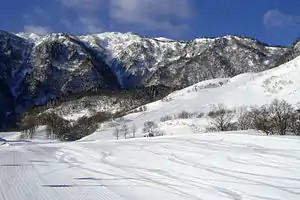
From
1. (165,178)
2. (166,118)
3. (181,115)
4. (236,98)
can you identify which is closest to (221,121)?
(181,115)

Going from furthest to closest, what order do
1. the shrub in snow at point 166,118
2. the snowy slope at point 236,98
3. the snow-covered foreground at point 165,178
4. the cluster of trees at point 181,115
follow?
the shrub in snow at point 166,118 < the cluster of trees at point 181,115 < the snowy slope at point 236,98 < the snow-covered foreground at point 165,178

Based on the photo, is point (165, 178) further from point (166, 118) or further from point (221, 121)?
point (166, 118)

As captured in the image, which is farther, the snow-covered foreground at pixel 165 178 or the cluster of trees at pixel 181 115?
the cluster of trees at pixel 181 115

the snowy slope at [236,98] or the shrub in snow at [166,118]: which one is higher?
the snowy slope at [236,98]

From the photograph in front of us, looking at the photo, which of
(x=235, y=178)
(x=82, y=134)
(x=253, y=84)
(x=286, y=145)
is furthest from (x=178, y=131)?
(x=235, y=178)

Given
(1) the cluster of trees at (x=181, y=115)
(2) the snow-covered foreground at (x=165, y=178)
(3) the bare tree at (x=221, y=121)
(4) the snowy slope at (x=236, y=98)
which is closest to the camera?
(2) the snow-covered foreground at (x=165, y=178)

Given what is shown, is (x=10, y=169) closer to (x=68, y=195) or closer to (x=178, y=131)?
(x=68, y=195)

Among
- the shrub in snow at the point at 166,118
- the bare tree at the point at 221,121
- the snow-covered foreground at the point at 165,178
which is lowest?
the snow-covered foreground at the point at 165,178

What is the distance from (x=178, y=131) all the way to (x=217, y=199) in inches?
4468

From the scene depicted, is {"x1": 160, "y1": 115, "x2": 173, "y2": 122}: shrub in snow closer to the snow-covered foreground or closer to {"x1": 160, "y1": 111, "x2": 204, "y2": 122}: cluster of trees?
{"x1": 160, "y1": 111, "x2": 204, "y2": 122}: cluster of trees

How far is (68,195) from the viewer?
39.4 feet

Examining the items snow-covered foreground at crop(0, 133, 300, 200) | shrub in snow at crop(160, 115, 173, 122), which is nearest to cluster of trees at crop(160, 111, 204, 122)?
shrub in snow at crop(160, 115, 173, 122)

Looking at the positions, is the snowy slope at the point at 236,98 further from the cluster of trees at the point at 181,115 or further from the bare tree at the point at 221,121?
the bare tree at the point at 221,121

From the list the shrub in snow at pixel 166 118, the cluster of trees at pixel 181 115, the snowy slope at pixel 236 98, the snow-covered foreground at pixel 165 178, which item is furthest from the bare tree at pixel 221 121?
the snow-covered foreground at pixel 165 178
